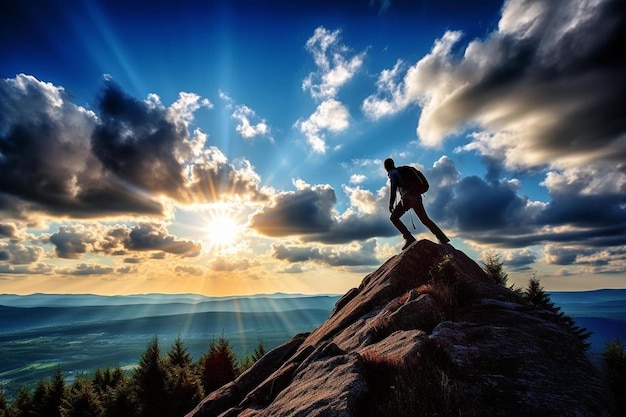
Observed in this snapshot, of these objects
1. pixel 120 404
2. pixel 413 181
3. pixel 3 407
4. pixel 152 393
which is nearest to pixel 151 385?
pixel 152 393

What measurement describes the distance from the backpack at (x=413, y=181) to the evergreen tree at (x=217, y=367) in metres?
24.3

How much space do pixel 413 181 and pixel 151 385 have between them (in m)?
24.9

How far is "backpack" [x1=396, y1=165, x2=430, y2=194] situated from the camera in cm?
1269

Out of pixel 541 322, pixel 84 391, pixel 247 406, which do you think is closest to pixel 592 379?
pixel 541 322

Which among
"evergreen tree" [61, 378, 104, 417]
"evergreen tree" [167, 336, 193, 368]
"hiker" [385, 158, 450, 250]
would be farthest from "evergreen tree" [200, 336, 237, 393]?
"hiker" [385, 158, 450, 250]

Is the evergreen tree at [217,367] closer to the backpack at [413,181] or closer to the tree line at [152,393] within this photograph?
the tree line at [152,393]

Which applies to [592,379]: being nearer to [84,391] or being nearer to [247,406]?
[247,406]

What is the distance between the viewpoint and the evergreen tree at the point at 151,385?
23.3m

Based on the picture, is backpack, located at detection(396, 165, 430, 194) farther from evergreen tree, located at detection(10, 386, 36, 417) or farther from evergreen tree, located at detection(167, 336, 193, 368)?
evergreen tree, located at detection(10, 386, 36, 417)

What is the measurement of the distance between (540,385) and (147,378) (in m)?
27.4

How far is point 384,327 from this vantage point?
7.77 metres

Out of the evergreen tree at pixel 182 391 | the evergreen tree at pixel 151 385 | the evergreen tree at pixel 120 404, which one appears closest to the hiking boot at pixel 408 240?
the evergreen tree at pixel 182 391

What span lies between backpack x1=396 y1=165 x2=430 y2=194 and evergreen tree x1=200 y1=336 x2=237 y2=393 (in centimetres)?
2432

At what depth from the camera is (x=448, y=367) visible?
5.20 m
